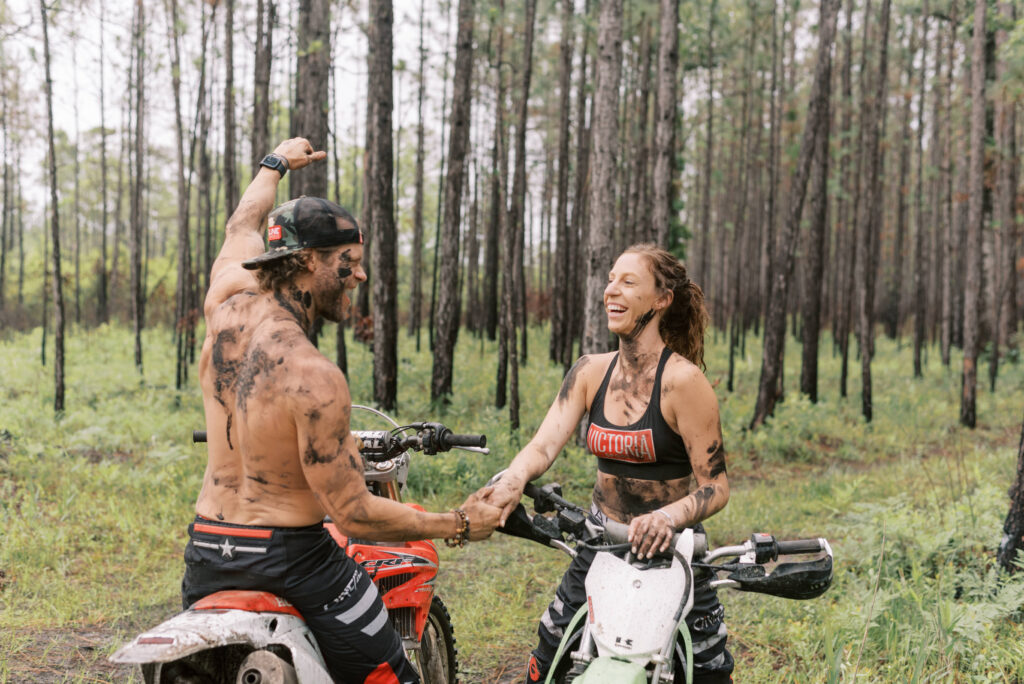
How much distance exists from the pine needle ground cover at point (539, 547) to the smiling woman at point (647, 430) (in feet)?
2.23

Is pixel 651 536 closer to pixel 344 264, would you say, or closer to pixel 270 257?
pixel 344 264

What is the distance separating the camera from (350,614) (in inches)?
89.4

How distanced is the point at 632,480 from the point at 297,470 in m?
1.28

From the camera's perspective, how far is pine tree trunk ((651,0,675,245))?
9602mm

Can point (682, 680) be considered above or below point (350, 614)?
below

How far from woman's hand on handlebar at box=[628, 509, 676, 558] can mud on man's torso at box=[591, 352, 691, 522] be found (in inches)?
24.0

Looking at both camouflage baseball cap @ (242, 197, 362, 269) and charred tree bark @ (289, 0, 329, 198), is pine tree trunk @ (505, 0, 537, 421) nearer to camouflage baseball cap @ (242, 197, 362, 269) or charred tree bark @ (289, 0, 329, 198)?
charred tree bark @ (289, 0, 329, 198)

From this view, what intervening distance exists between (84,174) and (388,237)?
126 ft

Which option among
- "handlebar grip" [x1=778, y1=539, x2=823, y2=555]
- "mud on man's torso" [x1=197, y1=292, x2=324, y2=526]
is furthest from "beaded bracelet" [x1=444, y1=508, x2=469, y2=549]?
"handlebar grip" [x1=778, y1=539, x2=823, y2=555]

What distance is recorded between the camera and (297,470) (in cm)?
219

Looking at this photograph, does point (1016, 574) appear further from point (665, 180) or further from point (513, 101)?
point (513, 101)

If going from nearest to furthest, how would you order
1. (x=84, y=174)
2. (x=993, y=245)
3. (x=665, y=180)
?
(x=665, y=180) → (x=993, y=245) → (x=84, y=174)

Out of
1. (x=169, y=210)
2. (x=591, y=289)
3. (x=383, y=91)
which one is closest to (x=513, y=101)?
(x=383, y=91)

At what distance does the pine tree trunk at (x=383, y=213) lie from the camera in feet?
35.2
